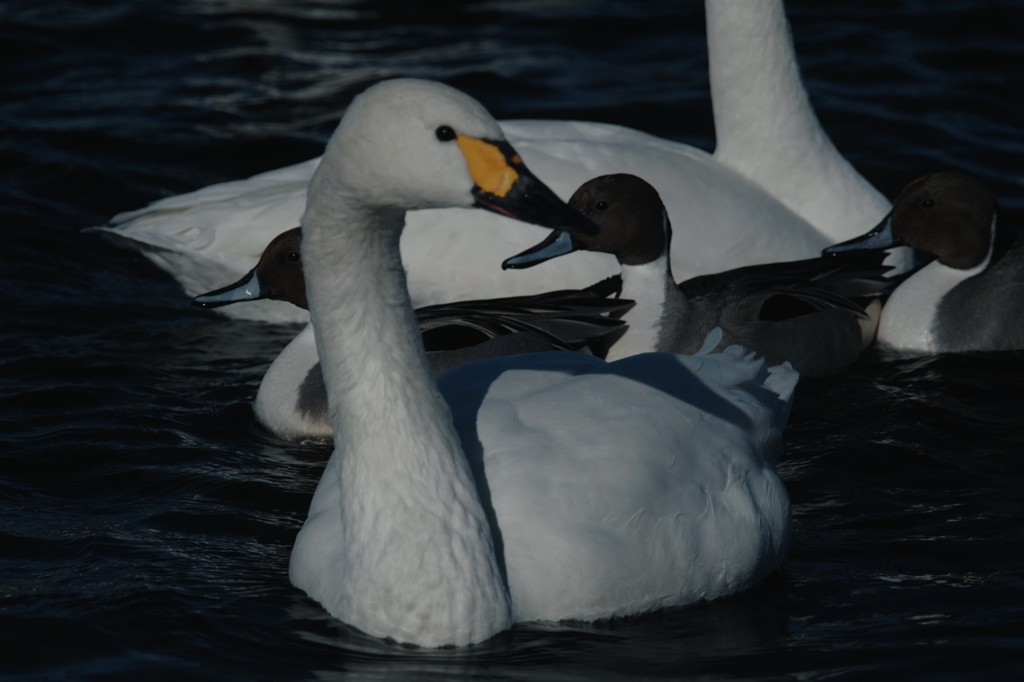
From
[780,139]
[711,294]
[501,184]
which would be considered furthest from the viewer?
[780,139]

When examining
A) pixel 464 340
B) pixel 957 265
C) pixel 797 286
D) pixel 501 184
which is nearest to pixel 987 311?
pixel 957 265

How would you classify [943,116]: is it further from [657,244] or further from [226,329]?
[226,329]

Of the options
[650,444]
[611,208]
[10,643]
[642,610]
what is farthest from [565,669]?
[611,208]

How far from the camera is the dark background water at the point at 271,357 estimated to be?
169 inches

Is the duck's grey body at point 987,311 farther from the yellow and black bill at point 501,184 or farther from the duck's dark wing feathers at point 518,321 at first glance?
the yellow and black bill at point 501,184

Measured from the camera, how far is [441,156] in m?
3.53

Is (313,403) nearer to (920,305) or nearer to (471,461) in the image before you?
(471,461)

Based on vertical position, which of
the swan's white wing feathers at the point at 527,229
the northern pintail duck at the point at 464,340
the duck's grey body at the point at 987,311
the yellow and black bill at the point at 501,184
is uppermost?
the yellow and black bill at the point at 501,184

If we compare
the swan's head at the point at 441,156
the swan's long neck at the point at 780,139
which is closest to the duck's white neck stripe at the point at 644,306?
the swan's long neck at the point at 780,139

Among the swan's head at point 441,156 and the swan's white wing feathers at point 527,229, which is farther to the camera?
the swan's white wing feathers at point 527,229

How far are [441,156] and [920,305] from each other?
4.39m

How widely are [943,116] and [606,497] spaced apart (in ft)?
24.2

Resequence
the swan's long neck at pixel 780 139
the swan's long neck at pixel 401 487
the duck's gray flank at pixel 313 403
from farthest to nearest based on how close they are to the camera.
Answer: the swan's long neck at pixel 780 139 → the duck's gray flank at pixel 313 403 → the swan's long neck at pixel 401 487

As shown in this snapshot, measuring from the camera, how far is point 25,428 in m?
6.18
